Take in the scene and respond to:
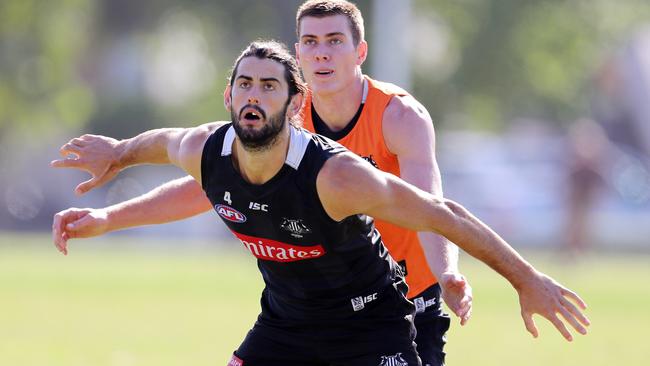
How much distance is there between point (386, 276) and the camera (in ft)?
23.3

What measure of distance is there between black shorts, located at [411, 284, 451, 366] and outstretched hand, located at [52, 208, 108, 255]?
1877mm

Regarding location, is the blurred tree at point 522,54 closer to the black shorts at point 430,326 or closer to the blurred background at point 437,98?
the blurred background at point 437,98

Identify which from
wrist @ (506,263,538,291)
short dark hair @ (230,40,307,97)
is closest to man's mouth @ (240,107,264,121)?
short dark hair @ (230,40,307,97)

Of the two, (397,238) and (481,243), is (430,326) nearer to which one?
(397,238)

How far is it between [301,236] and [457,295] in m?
0.87

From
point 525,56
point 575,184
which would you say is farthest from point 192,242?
point 525,56

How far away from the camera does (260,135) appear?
6.69 metres

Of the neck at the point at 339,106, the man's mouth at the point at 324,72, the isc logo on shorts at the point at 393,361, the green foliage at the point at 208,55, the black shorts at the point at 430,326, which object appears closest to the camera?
the isc logo on shorts at the point at 393,361

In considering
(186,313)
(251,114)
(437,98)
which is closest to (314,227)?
(251,114)

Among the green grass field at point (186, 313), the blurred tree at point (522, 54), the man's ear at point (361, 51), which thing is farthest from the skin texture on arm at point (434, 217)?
the blurred tree at point (522, 54)

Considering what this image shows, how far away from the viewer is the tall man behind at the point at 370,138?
7652mm

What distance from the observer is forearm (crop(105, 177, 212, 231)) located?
25.4 feet

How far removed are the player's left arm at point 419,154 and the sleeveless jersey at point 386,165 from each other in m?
0.06

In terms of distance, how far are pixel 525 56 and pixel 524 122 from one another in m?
7.28
